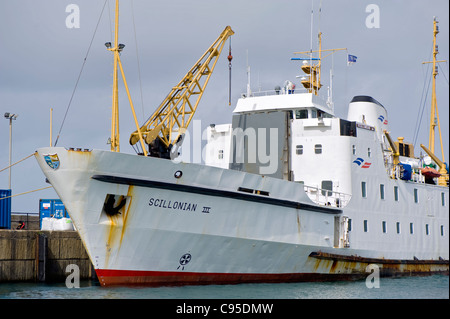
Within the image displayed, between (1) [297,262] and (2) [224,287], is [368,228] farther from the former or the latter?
(2) [224,287]

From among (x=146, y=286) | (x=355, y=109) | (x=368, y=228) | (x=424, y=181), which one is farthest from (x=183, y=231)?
(x=424, y=181)

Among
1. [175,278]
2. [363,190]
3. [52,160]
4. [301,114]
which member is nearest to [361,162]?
[363,190]

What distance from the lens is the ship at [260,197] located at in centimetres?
1944

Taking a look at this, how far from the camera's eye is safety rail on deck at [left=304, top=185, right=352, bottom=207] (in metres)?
24.9

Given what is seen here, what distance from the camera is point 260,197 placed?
2183cm

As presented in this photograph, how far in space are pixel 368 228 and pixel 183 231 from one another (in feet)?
29.8

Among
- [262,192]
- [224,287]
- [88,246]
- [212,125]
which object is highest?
[212,125]

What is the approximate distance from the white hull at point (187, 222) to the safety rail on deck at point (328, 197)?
2.11 ft

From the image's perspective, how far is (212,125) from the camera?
2716 centimetres

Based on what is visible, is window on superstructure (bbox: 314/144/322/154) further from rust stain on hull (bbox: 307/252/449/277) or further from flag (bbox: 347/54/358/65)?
flag (bbox: 347/54/358/65)

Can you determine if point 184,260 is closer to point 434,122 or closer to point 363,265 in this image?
point 363,265

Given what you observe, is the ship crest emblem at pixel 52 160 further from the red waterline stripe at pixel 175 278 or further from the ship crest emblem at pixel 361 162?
the ship crest emblem at pixel 361 162

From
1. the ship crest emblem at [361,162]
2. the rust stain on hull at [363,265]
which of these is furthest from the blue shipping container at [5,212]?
the ship crest emblem at [361,162]
